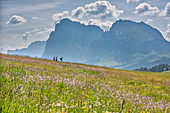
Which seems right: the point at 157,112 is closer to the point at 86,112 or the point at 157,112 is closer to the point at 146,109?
the point at 146,109

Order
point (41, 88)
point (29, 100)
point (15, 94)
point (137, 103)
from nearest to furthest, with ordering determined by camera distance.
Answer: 1. point (15, 94)
2. point (29, 100)
3. point (41, 88)
4. point (137, 103)

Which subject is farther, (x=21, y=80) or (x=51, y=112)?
(x=21, y=80)


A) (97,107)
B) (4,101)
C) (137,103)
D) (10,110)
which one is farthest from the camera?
(137,103)

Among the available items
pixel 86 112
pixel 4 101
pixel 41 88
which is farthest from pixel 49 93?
pixel 4 101

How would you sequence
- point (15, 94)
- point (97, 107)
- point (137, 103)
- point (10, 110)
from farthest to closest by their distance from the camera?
point (137, 103) → point (97, 107) → point (15, 94) → point (10, 110)

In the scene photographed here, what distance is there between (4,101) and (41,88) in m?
3.48

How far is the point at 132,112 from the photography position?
740 centimetres

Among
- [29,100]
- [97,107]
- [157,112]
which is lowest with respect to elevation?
[157,112]

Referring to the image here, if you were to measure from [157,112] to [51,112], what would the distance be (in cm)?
573

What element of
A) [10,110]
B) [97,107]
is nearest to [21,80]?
[97,107]

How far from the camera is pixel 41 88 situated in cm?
792

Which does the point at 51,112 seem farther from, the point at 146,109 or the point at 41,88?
the point at 146,109

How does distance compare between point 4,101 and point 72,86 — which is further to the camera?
point 72,86

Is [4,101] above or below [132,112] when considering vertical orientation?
above
